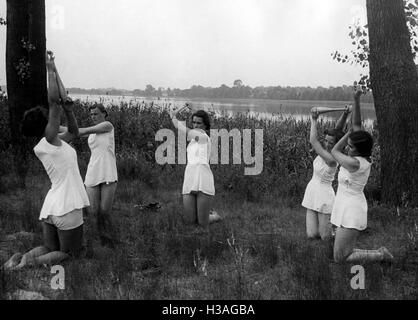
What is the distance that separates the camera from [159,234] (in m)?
5.98

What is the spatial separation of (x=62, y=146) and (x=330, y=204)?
3.28 metres

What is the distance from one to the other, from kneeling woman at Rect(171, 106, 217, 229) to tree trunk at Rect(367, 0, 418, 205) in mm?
2771

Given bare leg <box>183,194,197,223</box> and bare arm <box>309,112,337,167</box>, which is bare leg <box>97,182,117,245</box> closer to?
bare leg <box>183,194,197,223</box>

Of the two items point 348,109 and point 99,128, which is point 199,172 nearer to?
point 99,128

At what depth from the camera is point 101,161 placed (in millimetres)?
6297

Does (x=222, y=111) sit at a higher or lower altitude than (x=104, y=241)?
higher

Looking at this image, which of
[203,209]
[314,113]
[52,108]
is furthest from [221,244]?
[52,108]

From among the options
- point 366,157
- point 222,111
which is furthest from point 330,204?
point 222,111

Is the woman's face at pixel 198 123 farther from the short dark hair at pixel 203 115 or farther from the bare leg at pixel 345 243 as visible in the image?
the bare leg at pixel 345 243

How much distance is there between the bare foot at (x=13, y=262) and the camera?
15.2 ft

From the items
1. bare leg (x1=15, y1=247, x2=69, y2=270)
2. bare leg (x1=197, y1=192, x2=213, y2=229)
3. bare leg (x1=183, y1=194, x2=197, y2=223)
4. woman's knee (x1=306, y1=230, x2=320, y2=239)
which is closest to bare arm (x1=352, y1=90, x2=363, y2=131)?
woman's knee (x1=306, y1=230, x2=320, y2=239)

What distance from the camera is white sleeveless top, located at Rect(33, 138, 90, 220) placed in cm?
484

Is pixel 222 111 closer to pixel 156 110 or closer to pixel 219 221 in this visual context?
pixel 156 110
